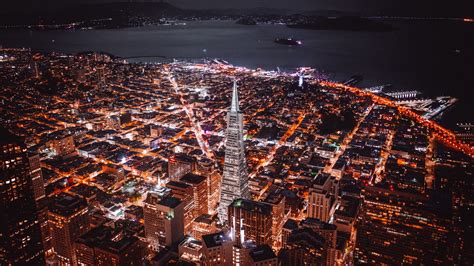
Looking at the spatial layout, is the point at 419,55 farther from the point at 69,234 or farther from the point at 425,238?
the point at 69,234

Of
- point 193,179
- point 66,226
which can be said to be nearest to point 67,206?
point 66,226

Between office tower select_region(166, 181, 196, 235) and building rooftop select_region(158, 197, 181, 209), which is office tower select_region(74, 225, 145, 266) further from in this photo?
office tower select_region(166, 181, 196, 235)

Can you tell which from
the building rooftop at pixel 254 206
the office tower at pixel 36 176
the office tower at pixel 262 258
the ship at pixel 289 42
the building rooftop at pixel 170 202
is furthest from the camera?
the ship at pixel 289 42

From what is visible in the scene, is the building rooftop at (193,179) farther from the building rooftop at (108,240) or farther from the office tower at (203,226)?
the building rooftop at (108,240)

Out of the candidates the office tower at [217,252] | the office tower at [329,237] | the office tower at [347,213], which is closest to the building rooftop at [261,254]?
the office tower at [217,252]

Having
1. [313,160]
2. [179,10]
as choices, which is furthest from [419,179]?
[179,10]

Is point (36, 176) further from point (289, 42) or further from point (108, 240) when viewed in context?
point (289, 42)

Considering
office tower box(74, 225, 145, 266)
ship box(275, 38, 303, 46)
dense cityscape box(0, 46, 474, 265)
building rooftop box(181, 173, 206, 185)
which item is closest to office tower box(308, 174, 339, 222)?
dense cityscape box(0, 46, 474, 265)
